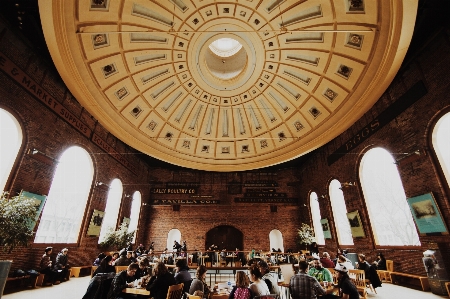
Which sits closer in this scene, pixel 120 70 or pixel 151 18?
pixel 151 18

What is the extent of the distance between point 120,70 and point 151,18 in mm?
3093

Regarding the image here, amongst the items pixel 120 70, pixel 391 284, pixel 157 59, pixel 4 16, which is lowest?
pixel 391 284

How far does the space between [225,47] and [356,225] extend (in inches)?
502

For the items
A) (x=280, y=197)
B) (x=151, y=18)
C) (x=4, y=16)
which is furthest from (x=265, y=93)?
(x=4, y=16)

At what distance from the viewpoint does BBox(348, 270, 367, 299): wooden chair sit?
650 cm

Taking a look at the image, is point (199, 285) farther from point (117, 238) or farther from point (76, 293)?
point (117, 238)

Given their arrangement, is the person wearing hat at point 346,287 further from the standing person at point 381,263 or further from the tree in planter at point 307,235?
the tree in planter at point 307,235

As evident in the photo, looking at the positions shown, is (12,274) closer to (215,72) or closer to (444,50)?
(215,72)

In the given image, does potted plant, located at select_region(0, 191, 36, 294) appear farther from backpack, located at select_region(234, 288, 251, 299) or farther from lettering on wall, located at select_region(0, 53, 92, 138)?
Answer: backpack, located at select_region(234, 288, 251, 299)

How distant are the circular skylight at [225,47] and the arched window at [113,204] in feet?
34.3

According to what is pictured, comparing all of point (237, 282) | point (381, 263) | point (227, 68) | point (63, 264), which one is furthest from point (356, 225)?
point (63, 264)

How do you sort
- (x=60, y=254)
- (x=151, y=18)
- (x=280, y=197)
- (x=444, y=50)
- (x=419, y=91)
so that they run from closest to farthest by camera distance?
1. (x=444, y=50)
2. (x=419, y=91)
3. (x=60, y=254)
4. (x=151, y=18)
5. (x=280, y=197)

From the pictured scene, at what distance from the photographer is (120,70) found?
11242 millimetres

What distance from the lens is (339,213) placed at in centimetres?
1384
